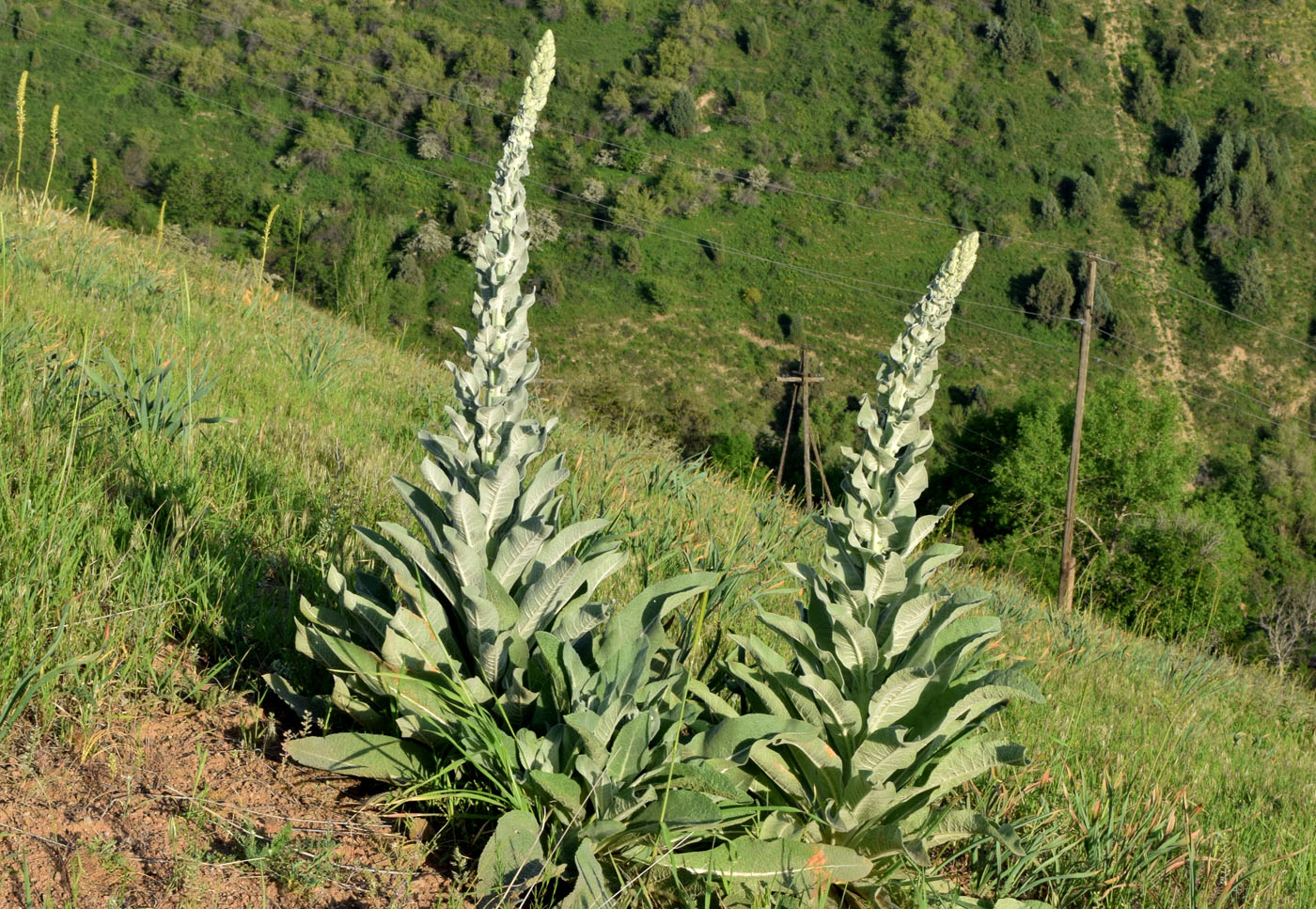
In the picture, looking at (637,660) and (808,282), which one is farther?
(808,282)

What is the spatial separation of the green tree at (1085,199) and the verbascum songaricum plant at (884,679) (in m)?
83.0

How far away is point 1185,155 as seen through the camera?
261ft

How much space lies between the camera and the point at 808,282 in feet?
222

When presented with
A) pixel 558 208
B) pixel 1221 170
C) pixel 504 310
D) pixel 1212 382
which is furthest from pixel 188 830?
pixel 1221 170

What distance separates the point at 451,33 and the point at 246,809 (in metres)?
94.8

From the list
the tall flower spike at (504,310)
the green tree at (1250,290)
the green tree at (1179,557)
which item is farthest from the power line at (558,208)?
the tall flower spike at (504,310)

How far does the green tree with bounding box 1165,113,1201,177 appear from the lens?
7969cm

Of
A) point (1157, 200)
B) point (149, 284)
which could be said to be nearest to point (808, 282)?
point (1157, 200)

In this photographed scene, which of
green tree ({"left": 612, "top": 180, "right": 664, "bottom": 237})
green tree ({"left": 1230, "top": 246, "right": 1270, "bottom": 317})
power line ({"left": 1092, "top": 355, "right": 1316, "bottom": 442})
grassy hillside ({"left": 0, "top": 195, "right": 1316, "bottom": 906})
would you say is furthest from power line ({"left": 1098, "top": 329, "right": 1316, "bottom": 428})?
grassy hillside ({"left": 0, "top": 195, "right": 1316, "bottom": 906})

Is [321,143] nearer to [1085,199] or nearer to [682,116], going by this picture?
[682,116]

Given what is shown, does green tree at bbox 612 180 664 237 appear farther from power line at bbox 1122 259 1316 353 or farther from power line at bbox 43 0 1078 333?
power line at bbox 1122 259 1316 353

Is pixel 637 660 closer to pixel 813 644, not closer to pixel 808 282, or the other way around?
pixel 813 644

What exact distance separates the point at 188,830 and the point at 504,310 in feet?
4.41

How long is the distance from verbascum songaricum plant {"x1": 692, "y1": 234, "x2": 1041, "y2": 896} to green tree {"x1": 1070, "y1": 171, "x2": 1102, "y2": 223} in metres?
83.0
